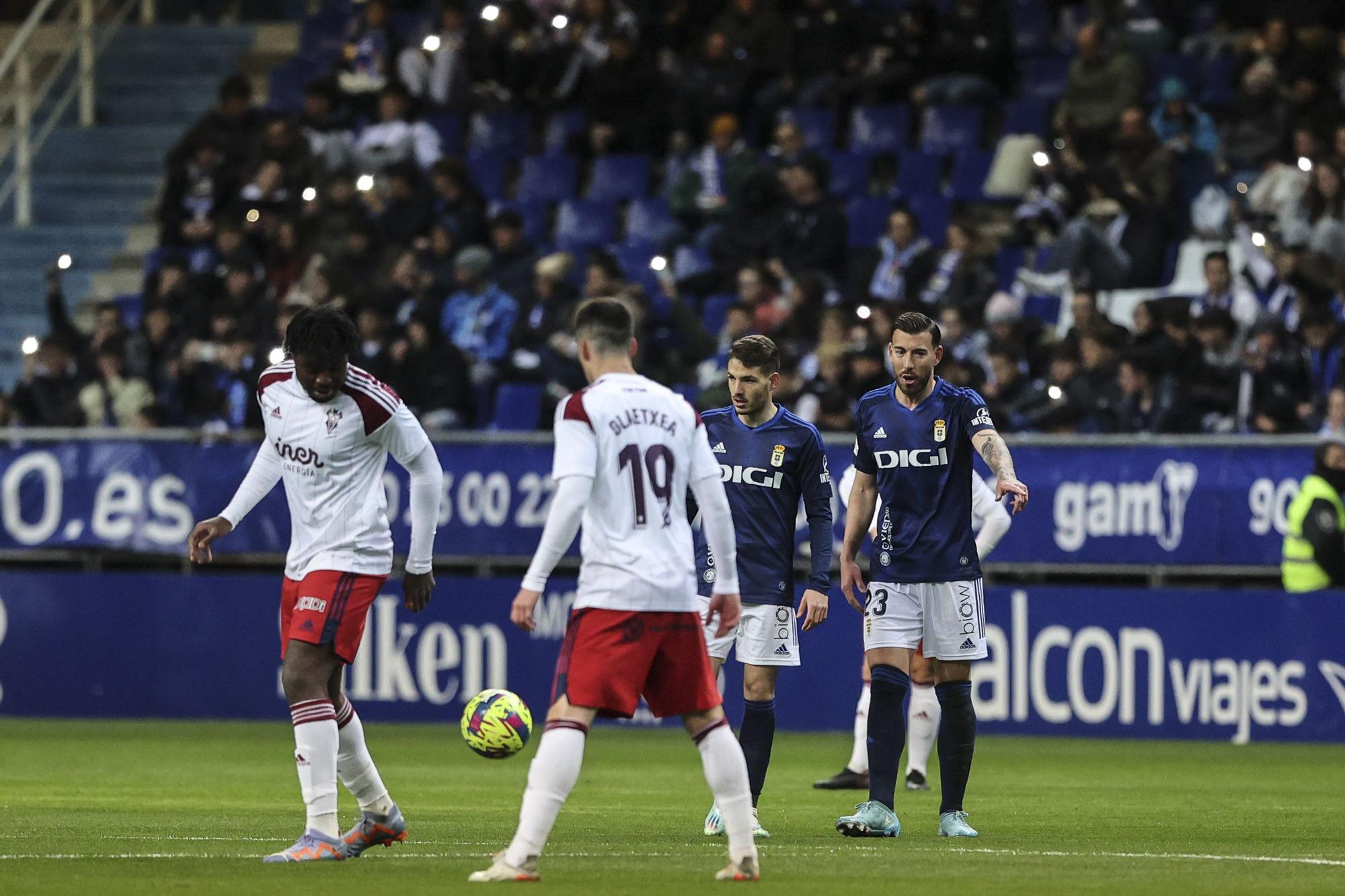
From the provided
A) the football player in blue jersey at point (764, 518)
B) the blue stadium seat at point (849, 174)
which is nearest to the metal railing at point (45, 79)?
the blue stadium seat at point (849, 174)

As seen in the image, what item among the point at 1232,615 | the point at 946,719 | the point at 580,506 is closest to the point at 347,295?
the point at 1232,615

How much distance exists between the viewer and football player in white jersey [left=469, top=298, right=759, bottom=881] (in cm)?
809

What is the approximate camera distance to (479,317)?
70.7 ft

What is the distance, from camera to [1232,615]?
17.3m

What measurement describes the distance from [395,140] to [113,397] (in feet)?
16.5

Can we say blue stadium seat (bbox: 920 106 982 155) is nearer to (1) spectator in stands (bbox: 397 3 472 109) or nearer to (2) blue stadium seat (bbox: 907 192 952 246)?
(2) blue stadium seat (bbox: 907 192 952 246)

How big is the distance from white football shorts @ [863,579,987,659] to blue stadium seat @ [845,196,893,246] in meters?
12.3

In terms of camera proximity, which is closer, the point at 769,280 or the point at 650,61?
the point at 769,280

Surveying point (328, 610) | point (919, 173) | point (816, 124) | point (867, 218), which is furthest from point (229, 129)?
point (328, 610)

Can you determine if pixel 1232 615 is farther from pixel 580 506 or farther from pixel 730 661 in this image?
pixel 580 506

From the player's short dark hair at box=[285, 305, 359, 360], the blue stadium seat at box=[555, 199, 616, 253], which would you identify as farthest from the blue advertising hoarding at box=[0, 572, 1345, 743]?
the player's short dark hair at box=[285, 305, 359, 360]

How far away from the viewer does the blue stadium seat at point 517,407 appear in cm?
2056

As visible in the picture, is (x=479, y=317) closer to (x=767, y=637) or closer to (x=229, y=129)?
(x=229, y=129)

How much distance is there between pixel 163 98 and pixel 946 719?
1996 centimetres
